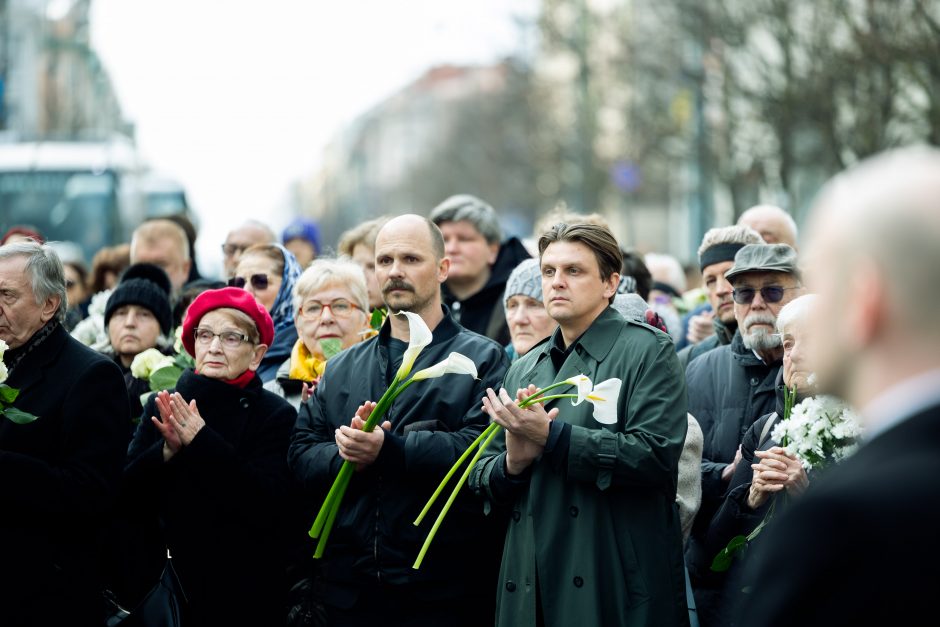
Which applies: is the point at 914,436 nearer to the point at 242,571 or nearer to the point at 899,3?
the point at 242,571

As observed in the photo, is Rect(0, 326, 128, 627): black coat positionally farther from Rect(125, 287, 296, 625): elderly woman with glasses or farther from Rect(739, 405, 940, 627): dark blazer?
Rect(739, 405, 940, 627): dark blazer

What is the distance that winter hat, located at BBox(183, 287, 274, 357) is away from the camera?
5992 mm

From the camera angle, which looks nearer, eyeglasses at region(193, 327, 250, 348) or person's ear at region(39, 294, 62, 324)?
person's ear at region(39, 294, 62, 324)

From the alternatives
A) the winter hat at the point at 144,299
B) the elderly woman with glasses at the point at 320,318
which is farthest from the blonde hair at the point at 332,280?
the winter hat at the point at 144,299

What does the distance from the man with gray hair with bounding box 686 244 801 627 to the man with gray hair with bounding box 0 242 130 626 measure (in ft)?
8.07

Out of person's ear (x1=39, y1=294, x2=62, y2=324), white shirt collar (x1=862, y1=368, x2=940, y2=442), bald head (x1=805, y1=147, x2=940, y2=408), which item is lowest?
person's ear (x1=39, y1=294, x2=62, y2=324)

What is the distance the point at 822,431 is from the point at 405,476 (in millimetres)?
1656

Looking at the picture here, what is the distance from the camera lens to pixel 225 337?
5.95m

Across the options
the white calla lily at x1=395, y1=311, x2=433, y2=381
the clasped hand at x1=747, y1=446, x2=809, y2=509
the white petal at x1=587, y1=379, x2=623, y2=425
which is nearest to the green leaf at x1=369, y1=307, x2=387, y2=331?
the white calla lily at x1=395, y1=311, x2=433, y2=381

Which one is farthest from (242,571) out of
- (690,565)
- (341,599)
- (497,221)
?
(497,221)

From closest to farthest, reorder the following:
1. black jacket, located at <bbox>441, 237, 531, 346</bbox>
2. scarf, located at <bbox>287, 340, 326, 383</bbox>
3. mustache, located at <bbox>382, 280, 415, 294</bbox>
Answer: mustache, located at <bbox>382, 280, 415, 294</bbox> → scarf, located at <bbox>287, 340, 326, 383</bbox> → black jacket, located at <bbox>441, 237, 531, 346</bbox>

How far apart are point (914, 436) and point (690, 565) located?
3.58m

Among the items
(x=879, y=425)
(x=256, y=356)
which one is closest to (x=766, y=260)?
(x=256, y=356)

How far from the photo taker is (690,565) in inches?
224
